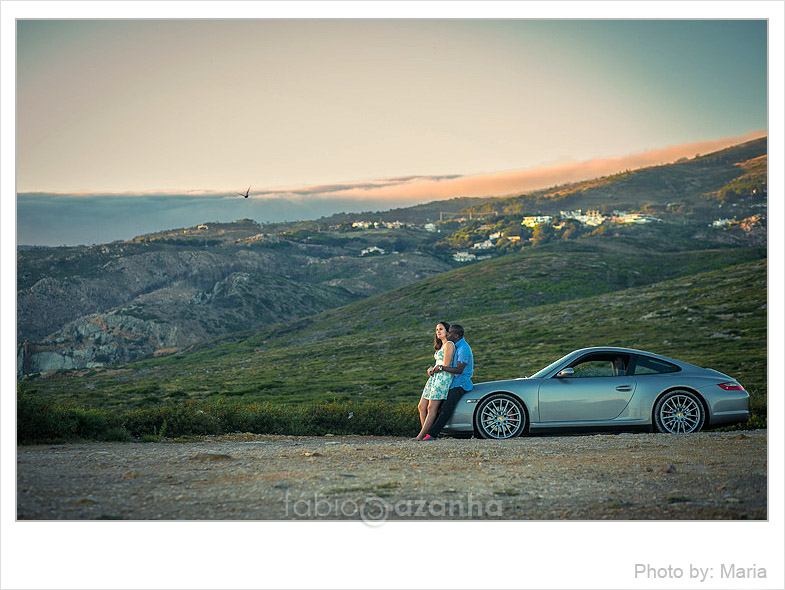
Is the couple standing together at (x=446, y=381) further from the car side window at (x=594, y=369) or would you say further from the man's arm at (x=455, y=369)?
the car side window at (x=594, y=369)

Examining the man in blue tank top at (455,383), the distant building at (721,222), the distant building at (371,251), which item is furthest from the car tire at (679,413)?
the distant building at (371,251)

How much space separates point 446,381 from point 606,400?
2563 millimetres

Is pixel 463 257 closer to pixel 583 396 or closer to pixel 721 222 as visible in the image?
pixel 721 222

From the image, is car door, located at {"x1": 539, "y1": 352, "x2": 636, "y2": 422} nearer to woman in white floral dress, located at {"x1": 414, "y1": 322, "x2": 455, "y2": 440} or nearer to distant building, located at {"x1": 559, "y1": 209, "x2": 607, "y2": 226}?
woman in white floral dress, located at {"x1": 414, "y1": 322, "x2": 455, "y2": 440}

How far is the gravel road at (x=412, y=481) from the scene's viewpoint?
672 centimetres

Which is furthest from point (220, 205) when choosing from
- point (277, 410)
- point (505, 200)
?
point (505, 200)

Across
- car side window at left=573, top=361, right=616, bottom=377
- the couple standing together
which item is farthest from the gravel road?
car side window at left=573, top=361, right=616, bottom=377

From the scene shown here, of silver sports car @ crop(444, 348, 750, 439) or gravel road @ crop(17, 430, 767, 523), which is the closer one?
gravel road @ crop(17, 430, 767, 523)

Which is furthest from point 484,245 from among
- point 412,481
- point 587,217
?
point 412,481

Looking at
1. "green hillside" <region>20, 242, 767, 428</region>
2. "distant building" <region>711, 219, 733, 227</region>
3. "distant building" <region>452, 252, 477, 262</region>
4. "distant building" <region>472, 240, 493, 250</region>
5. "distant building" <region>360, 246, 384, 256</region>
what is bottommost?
"green hillside" <region>20, 242, 767, 428</region>

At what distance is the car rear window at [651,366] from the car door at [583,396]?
266mm

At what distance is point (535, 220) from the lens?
12731 centimetres

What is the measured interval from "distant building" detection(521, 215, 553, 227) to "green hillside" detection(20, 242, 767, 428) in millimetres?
42830

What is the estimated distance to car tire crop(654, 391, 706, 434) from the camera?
1113cm
